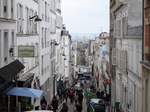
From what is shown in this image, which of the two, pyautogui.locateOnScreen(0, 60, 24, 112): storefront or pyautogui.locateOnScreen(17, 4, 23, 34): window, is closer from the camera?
pyautogui.locateOnScreen(0, 60, 24, 112): storefront

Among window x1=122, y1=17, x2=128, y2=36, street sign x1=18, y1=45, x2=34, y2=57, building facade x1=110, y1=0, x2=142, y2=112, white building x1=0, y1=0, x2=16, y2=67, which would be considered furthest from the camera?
window x1=122, y1=17, x2=128, y2=36

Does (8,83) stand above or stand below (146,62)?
below

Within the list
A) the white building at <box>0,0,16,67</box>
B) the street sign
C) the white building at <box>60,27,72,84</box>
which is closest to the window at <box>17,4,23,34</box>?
the white building at <box>0,0,16,67</box>

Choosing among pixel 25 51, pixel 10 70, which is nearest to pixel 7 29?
pixel 25 51

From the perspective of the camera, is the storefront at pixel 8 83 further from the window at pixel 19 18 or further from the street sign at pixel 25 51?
the window at pixel 19 18

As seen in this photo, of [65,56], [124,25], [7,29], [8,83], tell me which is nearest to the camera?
[8,83]

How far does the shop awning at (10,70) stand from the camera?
24.1 metres

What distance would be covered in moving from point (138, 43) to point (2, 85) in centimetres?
804

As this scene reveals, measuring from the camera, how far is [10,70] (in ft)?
85.9

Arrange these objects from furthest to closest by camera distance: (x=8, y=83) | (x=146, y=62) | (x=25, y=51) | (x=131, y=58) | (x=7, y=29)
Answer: (x=131, y=58), (x=7, y=29), (x=25, y=51), (x=8, y=83), (x=146, y=62)

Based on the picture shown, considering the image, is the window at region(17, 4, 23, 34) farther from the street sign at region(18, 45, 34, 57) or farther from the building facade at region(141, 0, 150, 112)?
the building facade at region(141, 0, 150, 112)

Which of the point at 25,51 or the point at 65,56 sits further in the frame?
the point at 65,56

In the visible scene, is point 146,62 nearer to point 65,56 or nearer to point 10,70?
point 10,70

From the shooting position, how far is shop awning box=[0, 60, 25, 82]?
2414 centimetres
